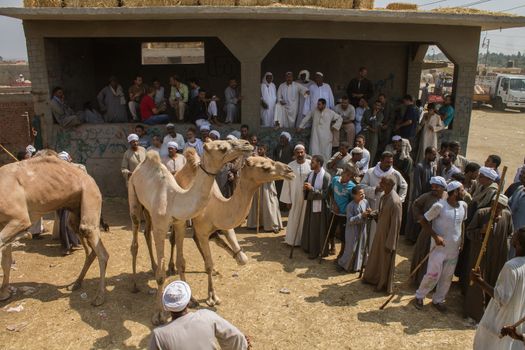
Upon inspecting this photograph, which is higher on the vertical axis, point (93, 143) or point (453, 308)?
point (93, 143)

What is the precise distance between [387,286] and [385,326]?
0.88 meters

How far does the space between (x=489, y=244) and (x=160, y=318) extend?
4264 millimetres

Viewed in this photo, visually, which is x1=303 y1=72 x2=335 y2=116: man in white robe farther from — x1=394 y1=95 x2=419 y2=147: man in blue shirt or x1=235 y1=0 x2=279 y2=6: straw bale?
x1=235 y1=0 x2=279 y2=6: straw bale

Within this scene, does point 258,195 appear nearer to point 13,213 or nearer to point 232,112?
point 232,112

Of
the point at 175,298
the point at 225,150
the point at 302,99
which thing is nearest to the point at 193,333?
the point at 175,298

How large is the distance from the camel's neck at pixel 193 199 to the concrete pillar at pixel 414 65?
10651 mm

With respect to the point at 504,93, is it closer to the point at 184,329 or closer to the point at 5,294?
the point at 5,294

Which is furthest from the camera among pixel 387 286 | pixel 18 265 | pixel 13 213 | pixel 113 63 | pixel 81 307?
pixel 113 63

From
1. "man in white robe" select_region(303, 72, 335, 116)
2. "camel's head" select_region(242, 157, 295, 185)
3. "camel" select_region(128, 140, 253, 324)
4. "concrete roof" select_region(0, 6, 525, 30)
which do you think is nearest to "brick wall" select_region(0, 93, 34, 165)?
"concrete roof" select_region(0, 6, 525, 30)

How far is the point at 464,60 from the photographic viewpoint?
10.7 meters

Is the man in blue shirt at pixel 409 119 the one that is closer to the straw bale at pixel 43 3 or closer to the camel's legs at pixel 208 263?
the camel's legs at pixel 208 263

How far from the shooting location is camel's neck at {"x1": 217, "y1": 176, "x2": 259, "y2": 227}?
5297 millimetres

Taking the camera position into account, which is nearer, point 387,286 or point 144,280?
point 387,286

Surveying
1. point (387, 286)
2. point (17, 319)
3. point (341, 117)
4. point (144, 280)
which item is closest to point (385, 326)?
point (387, 286)
